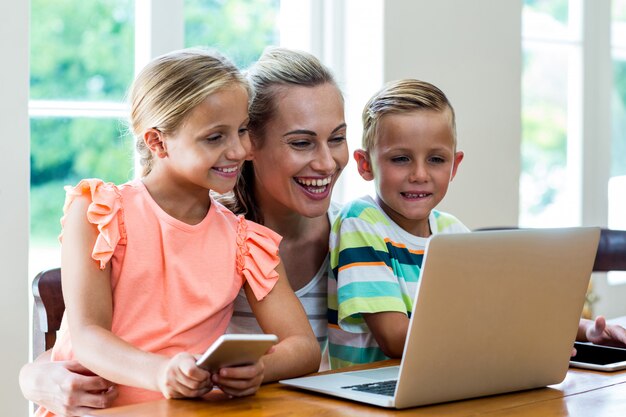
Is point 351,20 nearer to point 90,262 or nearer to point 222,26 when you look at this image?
point 222,26

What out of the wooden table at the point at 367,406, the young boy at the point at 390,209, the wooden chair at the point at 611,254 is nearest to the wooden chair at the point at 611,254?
the wooden chair at the point at 611,254

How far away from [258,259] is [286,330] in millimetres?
125

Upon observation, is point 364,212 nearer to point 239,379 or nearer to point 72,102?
point 239,379

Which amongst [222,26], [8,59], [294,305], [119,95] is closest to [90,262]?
A: [294,305]

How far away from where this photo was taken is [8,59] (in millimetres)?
2139

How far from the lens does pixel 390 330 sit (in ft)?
5.24

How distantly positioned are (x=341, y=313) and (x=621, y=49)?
2749 millimetres

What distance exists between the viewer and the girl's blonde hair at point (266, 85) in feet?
5.77

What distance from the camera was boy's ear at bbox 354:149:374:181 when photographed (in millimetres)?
1844

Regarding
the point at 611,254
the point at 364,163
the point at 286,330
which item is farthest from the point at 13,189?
the point at 611,254

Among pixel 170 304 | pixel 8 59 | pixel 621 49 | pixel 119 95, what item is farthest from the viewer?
pixel 621 49

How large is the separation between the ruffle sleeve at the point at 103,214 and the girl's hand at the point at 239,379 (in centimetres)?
31

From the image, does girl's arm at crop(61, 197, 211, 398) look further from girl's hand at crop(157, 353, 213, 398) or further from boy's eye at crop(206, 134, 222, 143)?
boy's eye at crop(206, 134, 222, 143)

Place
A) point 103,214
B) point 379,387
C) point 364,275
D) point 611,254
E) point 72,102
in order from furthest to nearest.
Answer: point 72,102 → point 611,254 → point 364,275 → point 103,214 → point 379,387
